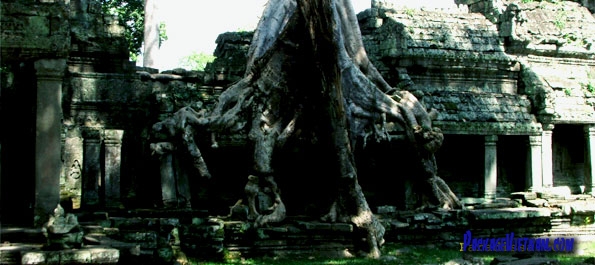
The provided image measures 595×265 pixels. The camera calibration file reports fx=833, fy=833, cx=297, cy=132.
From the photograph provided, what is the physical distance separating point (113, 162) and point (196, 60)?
136 feet

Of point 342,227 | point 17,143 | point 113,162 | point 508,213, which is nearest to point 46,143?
point 17,143

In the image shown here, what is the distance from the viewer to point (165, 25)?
96.9 feet

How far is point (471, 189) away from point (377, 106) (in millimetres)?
5304

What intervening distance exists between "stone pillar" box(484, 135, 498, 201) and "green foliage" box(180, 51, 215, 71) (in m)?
36.3

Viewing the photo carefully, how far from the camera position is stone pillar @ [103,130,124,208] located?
42.7 ft

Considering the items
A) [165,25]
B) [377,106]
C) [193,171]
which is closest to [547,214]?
[377,106]

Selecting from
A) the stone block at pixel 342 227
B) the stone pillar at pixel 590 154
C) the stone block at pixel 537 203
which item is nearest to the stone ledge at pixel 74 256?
the stone block at pixel 342 227

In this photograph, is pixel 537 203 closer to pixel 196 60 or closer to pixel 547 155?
pixel 547 155

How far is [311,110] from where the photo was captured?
12.6 m

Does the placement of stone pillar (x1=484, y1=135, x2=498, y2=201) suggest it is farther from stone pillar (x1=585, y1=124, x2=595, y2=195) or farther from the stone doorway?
the stone doorway

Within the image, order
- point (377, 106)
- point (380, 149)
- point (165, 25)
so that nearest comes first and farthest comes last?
point (377, 106)
point (380, 149)
point (165, 25)

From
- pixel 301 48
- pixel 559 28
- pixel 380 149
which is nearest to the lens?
pixel 301 48

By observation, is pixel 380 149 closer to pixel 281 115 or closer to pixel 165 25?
pixel 281 115

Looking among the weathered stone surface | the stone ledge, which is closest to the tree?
the weathered stone surface
